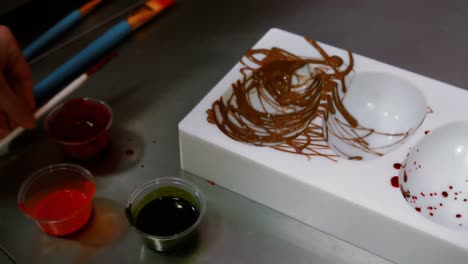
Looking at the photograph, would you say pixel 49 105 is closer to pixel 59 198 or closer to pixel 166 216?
pixel 59 198

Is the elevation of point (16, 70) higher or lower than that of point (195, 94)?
higher

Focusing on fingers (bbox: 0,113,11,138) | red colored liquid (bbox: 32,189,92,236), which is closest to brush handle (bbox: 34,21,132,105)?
fingers (bbox: 0,113,11,138)

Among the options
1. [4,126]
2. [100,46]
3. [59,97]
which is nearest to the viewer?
[4,126]

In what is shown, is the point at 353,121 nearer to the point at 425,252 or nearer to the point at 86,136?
the point at 425,252

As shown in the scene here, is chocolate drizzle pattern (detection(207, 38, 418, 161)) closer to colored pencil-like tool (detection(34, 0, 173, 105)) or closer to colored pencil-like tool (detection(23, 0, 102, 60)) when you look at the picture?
colored pencil-like tool (detection(34, 0, 173, 105))

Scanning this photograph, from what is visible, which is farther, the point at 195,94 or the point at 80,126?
the point at 195,94

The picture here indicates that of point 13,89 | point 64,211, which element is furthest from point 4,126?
point 64,211

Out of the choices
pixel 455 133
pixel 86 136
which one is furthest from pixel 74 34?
pixel 455 133
